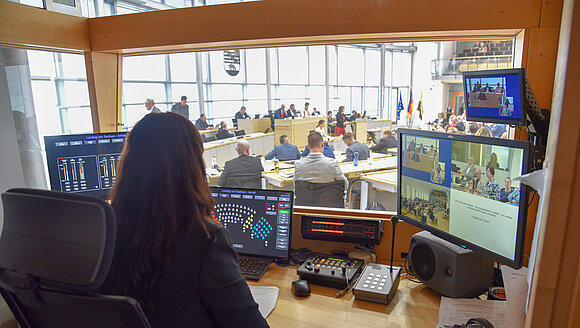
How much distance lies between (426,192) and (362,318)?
1.83 feet

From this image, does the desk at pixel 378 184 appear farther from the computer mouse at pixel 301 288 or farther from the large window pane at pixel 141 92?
the large window pane at pixel 141 92

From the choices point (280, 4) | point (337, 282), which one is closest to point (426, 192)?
point (337, 282)

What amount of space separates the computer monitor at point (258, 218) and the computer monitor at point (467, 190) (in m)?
0.56

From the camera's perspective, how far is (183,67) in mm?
10445

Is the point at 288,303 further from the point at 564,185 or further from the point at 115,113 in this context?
the point at 115,113

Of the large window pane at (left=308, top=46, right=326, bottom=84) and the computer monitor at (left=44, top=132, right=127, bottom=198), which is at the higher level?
the large window pane at (left=308, top=46, right=326, bottom=84)

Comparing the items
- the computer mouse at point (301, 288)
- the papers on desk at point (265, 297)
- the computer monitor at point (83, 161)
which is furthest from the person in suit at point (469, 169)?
the computer monitor at point (83, 161)

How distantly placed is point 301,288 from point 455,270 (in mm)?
615

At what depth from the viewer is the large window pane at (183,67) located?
1014 centimetres

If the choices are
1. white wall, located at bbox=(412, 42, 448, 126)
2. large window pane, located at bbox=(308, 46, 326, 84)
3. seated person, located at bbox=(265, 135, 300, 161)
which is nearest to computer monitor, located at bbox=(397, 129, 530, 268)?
seated person, located at bbox=(265, 135, 300, 161)

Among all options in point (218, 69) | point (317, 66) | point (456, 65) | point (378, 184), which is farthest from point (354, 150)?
point (456, 65)

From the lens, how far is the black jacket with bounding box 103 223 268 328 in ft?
2.99

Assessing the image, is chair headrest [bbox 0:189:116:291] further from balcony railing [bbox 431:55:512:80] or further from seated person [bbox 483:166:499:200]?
balcony railing [bbox 431:55:512:80]

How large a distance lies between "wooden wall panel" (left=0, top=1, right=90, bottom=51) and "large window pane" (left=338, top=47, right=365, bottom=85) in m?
13.9
